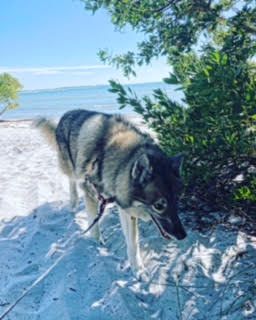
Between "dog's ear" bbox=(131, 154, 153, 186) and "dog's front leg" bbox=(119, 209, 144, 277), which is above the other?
"dog's ear" bbox=(131, 154, 153, 186)

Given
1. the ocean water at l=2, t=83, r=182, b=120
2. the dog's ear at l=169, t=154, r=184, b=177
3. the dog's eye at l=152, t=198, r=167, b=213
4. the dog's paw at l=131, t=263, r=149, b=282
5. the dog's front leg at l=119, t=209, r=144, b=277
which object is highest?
the dog's ear at l=169, t=154, r=184, b=177

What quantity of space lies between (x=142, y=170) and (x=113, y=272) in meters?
1.07

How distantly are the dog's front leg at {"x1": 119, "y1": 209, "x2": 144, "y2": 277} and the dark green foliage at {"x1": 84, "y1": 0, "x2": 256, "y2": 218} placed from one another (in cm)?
65

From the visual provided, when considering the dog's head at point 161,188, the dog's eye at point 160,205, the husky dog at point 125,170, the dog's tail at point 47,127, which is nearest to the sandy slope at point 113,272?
the husky dog at point 125,170

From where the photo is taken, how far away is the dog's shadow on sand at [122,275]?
3.22m

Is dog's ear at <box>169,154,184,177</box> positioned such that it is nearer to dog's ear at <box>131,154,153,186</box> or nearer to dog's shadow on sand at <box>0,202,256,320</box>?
dog's ear at <box>131,154,153,186</box>

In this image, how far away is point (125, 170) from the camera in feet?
12.4

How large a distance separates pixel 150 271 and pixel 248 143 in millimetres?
1516

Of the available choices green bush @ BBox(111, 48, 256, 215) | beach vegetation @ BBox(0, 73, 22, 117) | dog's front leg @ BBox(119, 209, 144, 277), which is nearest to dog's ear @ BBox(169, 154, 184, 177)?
green bush @ BBox(111, 48, 256, 215)

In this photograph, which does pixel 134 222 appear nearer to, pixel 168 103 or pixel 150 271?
pixel 150 271

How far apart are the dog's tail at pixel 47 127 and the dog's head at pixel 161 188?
111 inches

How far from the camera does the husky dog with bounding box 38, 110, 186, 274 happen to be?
3361 millimetres

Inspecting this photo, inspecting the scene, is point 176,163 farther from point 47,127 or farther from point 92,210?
point 47,127

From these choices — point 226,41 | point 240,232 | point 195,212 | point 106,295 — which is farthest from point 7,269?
point 226,41
